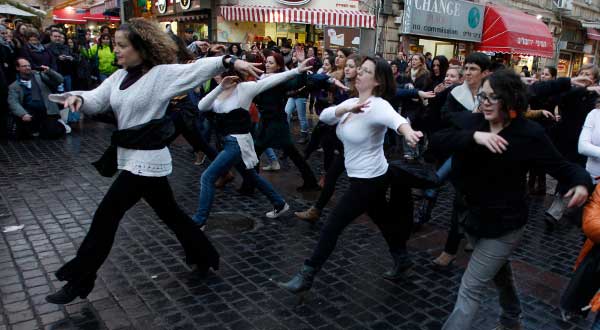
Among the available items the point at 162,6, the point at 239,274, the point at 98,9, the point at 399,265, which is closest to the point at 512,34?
the point at 162,6

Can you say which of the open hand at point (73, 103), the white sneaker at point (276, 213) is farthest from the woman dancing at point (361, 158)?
the white sneaker at point (276, 213)

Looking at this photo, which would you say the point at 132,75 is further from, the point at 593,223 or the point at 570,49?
the point at 570,49

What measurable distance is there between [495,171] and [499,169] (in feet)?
0.08

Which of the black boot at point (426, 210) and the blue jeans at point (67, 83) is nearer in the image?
the black boot at point (426, 210)

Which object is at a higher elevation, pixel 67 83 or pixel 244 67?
pixel 244 67

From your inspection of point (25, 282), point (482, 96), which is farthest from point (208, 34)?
point (482, 96)

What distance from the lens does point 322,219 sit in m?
5.82

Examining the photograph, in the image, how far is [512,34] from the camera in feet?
62.3

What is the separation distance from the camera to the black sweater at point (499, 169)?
278 centimetres

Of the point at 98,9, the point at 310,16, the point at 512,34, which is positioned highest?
the point at 98,9

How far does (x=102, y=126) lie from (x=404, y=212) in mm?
8969

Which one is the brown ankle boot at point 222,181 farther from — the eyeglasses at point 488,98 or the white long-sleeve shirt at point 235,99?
the eyeglasses at point 488,98

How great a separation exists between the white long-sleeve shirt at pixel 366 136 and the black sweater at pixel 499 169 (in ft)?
2.15

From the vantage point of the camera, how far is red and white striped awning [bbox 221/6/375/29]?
16.1 metres
